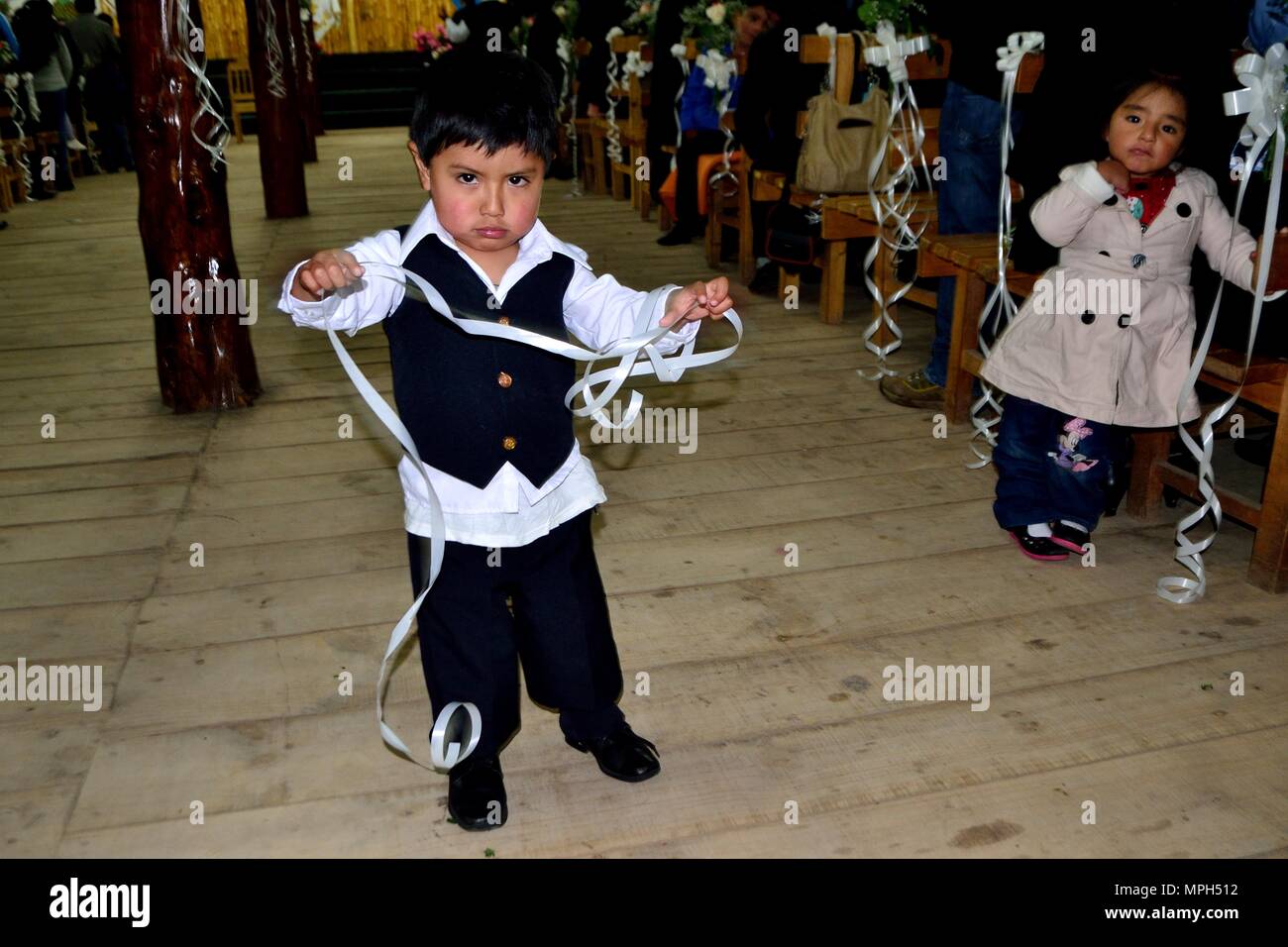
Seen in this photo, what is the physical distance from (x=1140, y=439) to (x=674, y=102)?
4.51 m

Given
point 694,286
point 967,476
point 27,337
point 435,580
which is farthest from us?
point 27,337

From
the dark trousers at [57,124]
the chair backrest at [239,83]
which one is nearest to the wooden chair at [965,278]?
the dark trousers at [57,124]

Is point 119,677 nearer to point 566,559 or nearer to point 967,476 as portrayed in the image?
point 566,559

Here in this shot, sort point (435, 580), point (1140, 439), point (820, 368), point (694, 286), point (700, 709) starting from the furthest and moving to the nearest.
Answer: point (820, 368), point (1140, 439), point (700, 709), point (435, 580), point (694, 286)

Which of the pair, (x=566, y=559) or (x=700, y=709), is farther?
(x=700, y=709)

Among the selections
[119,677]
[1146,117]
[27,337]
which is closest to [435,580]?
[119,677]

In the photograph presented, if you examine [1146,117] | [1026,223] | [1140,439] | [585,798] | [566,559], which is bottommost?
[585,798]

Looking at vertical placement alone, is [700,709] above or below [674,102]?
below

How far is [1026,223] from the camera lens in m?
3.41

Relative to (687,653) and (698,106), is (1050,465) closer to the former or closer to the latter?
(687,653)

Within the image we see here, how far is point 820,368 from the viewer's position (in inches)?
187

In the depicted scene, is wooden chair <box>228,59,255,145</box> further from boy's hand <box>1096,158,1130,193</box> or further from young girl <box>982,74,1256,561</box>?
boy's hand <box>1096,158,1130,193</box>

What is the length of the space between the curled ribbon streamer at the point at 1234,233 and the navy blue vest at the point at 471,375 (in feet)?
5.69

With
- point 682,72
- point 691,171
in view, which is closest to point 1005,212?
point 691,171
